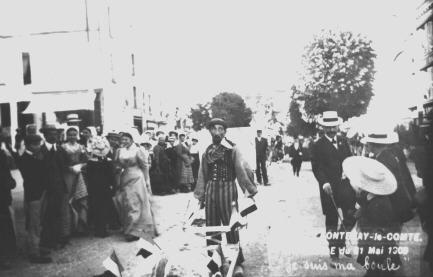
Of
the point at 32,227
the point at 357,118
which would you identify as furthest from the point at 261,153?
the point at 32,227

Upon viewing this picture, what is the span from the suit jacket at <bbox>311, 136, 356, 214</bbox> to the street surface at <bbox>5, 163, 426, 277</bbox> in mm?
599

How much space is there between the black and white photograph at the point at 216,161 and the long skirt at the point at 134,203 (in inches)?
0.9

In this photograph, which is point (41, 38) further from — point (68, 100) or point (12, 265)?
point (12, 265)

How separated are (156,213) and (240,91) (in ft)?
10.1

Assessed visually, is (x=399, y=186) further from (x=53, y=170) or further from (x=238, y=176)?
(x=53, y=170)

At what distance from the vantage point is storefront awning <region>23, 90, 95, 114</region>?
6333 mm

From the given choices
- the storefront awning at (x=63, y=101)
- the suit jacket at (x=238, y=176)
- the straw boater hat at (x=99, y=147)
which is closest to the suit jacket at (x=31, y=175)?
the straw boater hat at (x=99, y=147)

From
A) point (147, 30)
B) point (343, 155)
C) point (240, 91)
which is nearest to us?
point (343, 155)

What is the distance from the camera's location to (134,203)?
564 cm

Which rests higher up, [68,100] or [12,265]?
[68,100]

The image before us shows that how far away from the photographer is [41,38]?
5957mm

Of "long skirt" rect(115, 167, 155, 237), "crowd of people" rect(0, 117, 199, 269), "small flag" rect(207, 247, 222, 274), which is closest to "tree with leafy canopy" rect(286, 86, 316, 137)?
"crowd of people" rect(0, 117, 199, 269)

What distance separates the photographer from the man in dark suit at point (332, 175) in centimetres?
415

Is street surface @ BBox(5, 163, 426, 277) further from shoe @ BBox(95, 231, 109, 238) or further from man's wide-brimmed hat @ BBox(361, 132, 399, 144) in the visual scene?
man's wide-brimmed hat @ BBox(361, 132, 399, 144)
